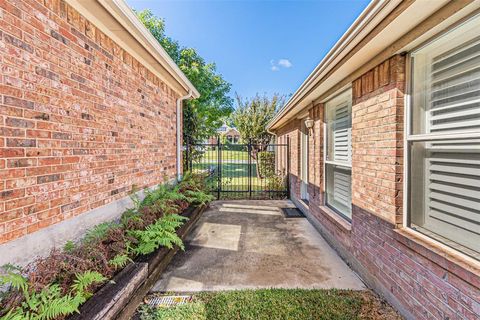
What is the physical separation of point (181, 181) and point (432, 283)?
555cm

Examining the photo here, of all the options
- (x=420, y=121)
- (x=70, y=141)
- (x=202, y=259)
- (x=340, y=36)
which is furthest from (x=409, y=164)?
(x=70, y=141)

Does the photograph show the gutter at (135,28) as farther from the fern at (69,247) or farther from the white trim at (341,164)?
the white trim at (341,164)

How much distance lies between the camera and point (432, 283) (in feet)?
6.26

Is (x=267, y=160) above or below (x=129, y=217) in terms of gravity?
above

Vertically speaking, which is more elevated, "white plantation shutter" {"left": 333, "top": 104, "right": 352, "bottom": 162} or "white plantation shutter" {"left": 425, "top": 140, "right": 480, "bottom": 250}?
"white plantation shutter" {"left": 333, "top": 104, "right": 352, "bottom": 162}

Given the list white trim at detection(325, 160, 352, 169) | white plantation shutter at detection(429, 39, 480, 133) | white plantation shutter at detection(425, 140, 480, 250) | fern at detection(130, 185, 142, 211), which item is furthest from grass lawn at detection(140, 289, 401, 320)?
white plantation shutter at detection(429, 39, 480, 133)

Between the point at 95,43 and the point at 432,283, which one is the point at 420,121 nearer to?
the point at 432,283

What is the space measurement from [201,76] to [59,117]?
43.1ft

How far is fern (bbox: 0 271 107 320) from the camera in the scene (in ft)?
4.82

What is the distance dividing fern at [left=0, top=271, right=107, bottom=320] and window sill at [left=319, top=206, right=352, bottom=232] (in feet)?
11.2

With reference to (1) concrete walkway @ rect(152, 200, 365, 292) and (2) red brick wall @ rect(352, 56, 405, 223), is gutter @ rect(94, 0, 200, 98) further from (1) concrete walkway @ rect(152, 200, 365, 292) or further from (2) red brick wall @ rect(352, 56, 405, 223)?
(1) concrete walkway @ rect(152, 200, 365, 292)

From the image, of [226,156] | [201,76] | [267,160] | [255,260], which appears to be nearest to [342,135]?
[255,260]

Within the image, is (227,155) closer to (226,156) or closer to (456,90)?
(456,90)

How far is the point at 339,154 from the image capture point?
13.3ft
